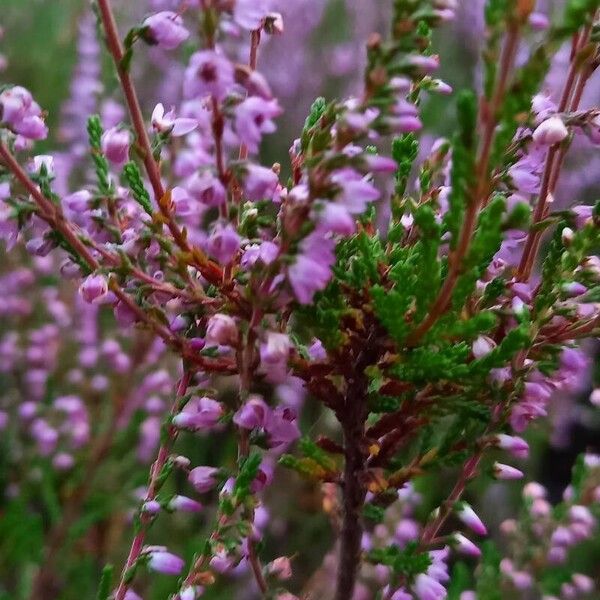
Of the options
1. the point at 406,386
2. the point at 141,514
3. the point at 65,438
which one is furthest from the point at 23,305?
the point at 406,386

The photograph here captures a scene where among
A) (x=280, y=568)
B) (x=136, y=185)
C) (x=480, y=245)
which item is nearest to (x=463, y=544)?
(x=280, y=568)

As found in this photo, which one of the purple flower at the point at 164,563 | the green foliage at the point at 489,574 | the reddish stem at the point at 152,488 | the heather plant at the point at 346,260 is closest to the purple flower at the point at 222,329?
the heather plant at the point at 346,260

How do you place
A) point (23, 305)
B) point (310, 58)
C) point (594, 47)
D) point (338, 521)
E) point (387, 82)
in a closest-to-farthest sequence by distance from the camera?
point (387, 82) → point (594, 47) → point (338, 521) → point (23, 305) → point (310, 58)

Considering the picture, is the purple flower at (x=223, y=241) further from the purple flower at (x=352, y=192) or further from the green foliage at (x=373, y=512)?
the green foliage at (x=373, y=512)

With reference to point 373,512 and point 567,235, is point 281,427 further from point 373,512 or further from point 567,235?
point 567,235

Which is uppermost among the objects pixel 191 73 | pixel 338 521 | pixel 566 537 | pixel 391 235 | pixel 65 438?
pixel 191 73

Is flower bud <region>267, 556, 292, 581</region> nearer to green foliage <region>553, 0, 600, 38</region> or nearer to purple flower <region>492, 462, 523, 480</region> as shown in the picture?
purple flower <region>492, 462, 523, 480</region>

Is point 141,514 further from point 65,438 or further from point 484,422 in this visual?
point 65,438
